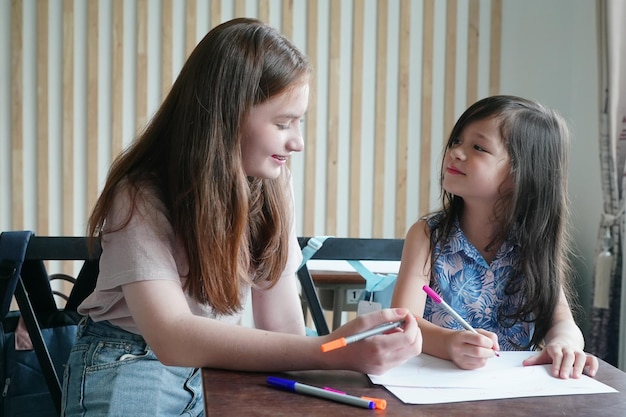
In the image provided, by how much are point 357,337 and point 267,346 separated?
0.44ft

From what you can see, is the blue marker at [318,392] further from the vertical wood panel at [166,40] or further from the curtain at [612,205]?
the vertical wood panel at [166,40]

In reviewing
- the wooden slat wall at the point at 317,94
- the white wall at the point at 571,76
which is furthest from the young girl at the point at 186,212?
the wooden slat wall at the point at 317,94

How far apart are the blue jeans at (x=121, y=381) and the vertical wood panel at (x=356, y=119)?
113 inches

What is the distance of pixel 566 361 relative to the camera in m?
1.23

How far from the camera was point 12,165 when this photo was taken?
159 inches

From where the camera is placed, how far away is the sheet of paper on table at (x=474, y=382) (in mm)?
1074

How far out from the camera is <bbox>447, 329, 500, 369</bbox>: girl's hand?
1220 mm

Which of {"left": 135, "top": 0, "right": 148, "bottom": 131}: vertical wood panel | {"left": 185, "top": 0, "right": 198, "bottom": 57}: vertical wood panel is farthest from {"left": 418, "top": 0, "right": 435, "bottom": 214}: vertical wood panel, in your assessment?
{"left": 135, "top": 0, "right": 148, "bottom": 131}: vertical wood panel

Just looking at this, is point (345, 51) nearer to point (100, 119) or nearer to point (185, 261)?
point (100, 119)

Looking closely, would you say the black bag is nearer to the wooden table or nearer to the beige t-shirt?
the beige t-shirt

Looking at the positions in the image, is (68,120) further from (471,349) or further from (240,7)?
(471,349)

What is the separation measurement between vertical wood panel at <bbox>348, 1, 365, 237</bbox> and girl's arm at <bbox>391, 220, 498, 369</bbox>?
2.44 metres

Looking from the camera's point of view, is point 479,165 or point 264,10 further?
point 264,10

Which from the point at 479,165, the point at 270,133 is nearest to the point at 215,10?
the point at 479,165
